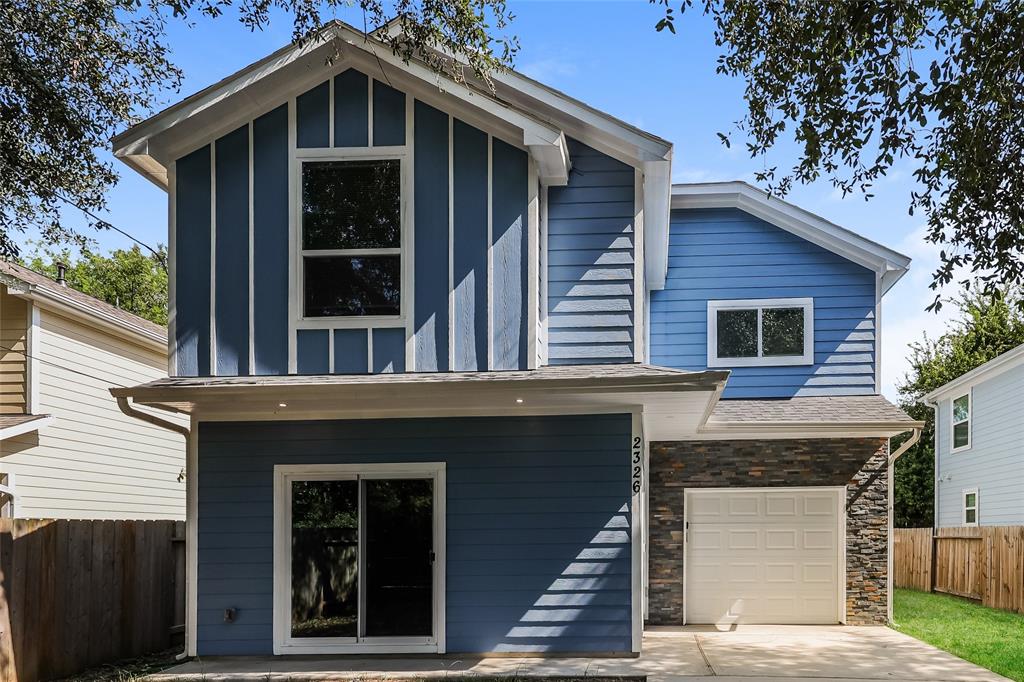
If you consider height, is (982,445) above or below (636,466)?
below

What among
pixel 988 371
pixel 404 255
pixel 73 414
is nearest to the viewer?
pixel 404 255

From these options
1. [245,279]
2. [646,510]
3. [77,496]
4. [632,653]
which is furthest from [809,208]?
[77,496]

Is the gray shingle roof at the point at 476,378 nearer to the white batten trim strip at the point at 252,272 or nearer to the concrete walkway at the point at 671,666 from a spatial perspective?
the white batten trim strip at the point at 252,272

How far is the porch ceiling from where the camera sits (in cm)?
896

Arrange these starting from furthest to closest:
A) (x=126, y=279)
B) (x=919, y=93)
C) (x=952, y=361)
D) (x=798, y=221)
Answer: (x=126, y=279), (x=952, y=361), (x=798, y=221), (x=919, y=93)

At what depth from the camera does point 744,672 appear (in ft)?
31.2

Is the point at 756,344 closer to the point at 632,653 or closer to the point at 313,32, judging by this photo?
the point at 632,653

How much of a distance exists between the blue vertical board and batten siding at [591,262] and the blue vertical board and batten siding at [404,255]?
1.80 ft

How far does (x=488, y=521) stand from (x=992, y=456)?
1391 centimetres

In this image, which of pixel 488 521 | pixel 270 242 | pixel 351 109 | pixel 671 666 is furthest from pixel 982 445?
pixel 270 242

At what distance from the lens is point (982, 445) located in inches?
808

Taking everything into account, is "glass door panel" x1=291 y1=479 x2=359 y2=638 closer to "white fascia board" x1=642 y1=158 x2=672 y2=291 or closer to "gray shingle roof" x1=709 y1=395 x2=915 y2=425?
"white fascia board" x1=642 y1=158 x2=672 y2=291

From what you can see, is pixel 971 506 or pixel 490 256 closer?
pixel 490 256

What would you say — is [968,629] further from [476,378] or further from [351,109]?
[351,109]
